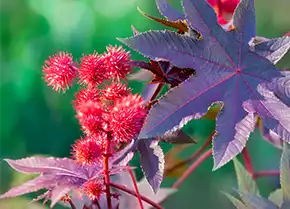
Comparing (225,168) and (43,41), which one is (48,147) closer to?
(43,41)

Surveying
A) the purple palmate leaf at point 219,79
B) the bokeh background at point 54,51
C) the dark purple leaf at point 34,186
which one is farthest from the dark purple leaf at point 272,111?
the bokeh background at point 54,51

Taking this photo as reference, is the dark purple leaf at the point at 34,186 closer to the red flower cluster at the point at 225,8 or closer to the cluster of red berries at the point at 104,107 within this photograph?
the cluster of red berries at the point at 104,107

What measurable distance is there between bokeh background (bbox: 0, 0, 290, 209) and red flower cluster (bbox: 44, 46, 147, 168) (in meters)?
0.67

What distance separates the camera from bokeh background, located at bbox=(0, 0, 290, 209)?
3.04 ft

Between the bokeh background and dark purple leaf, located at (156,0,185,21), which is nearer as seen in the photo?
dark purple leaf, located at (156,0,185,21)

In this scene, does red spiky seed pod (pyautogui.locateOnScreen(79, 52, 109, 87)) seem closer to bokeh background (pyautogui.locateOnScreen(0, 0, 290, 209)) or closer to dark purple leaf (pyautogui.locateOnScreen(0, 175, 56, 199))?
dark purple leaf (pyautogui.locateOnScreen(0, 175, 56, 199))

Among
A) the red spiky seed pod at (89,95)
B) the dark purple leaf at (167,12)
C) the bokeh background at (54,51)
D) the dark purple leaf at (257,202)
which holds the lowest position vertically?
the dark purple leaf at (257,202)

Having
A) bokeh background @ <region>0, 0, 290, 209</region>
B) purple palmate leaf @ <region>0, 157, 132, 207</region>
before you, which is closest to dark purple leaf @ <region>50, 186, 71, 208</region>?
purple palmate leaf @ <region>0, 157, 132, 207</region>

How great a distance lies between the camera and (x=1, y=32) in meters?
0.98

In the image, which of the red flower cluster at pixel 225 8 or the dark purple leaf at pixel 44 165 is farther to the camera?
the red flower cluster at pixel 225 8

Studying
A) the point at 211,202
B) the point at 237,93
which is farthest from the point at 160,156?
the point at 211,202

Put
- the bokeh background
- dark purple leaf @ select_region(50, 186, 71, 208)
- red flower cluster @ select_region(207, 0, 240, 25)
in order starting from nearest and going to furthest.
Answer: dark purple leaf @ select_region(50, 186, 71, 208) < red flower cluster @ select_region(207, 0, 240, 25) < the bokeh background

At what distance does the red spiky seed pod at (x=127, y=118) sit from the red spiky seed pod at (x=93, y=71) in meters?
0.01

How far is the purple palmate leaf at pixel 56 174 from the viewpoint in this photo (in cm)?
26
